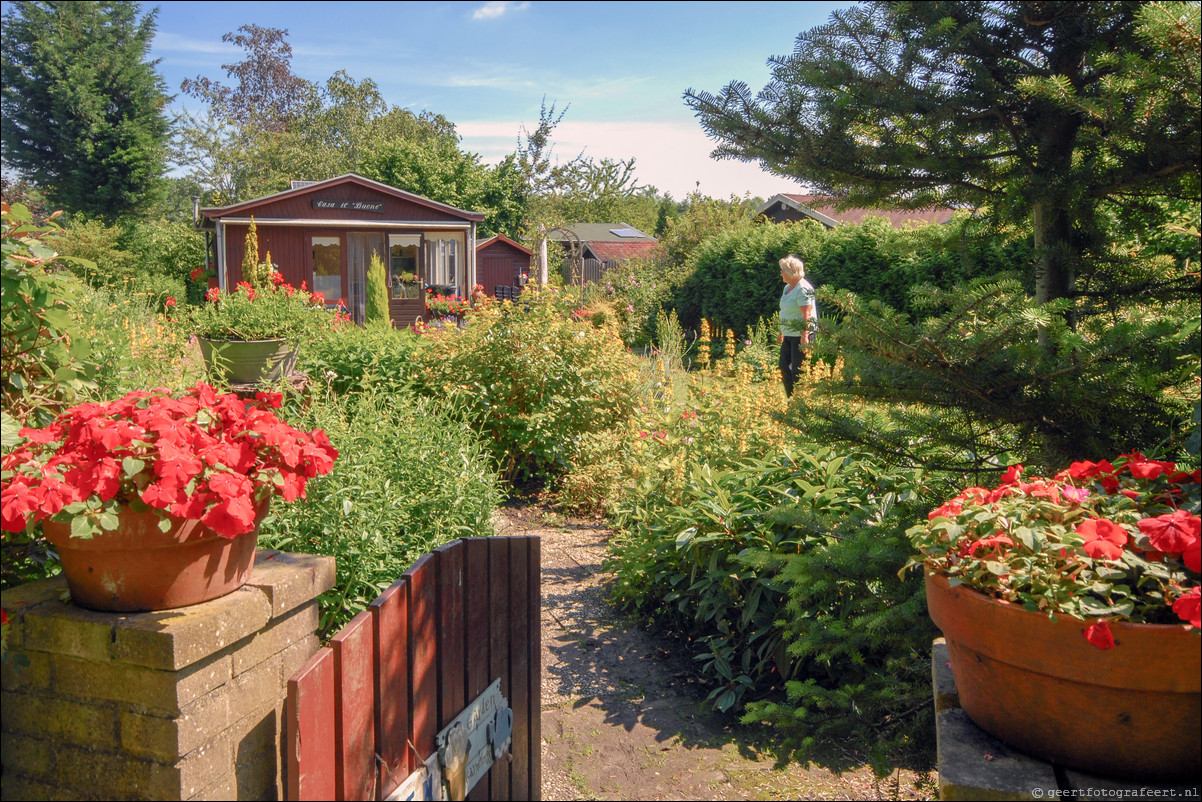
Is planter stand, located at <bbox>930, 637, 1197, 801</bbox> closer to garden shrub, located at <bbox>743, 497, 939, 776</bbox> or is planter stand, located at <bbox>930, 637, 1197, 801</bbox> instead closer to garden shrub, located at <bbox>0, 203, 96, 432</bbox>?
garden shrub, located at <bbox>743, 497, 939, 776</bbox>

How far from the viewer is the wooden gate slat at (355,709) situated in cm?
166

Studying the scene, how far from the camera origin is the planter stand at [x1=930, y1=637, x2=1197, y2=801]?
156 centimetres

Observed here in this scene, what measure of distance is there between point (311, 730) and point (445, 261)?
23.9m

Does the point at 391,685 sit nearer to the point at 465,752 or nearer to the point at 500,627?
the point at 465,752

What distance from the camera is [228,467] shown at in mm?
1698

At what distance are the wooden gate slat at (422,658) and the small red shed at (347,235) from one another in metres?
18.5

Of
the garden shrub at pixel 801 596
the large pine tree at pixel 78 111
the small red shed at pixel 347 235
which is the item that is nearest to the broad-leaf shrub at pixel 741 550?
the garden shrub at pixel 801 596

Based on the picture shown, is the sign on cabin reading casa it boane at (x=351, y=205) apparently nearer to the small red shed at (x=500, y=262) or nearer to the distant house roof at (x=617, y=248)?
the small red shed at (x=500, y=262)

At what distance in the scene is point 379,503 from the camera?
9.12ft

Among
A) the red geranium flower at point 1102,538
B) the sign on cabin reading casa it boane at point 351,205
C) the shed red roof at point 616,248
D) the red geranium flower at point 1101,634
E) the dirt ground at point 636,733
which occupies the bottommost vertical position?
the dirt ground at point 636,733

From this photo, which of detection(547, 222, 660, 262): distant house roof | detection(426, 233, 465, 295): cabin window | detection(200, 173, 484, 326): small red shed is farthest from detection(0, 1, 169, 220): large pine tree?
detection(547, 222, 660, 262): distant house roof

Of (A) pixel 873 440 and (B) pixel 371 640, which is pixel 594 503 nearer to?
(A) pixel 873 440

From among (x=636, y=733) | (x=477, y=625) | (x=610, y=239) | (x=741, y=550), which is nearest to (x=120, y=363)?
(x=477, y=625)

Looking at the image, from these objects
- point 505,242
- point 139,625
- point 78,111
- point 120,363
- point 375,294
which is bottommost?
point 139,625
